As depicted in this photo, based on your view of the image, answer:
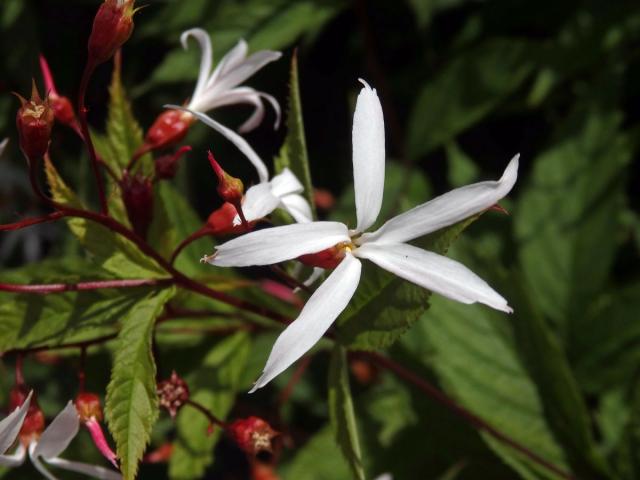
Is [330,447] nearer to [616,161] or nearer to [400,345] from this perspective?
[400,345]

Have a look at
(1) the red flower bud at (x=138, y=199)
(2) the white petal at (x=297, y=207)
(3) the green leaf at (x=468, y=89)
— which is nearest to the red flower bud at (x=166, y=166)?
(1) the red flower bud at (x=138, y=199)

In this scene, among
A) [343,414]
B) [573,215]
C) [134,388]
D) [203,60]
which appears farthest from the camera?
[573,215]

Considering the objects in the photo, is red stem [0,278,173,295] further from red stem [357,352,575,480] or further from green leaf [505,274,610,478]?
green leaf [505,274,610,478]

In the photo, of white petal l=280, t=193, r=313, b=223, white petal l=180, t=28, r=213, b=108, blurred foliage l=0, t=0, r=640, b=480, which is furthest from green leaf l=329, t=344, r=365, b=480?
white petal l=180, t=28, r=213, b=108

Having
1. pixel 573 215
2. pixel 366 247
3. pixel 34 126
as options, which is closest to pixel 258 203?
pixel 366 247

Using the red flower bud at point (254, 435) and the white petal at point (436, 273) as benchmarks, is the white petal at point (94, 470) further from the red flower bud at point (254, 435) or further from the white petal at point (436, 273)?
the white petal at point (436, 273)

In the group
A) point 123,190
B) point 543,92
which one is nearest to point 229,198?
point 123,190

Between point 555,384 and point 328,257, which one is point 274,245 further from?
point 555,384
